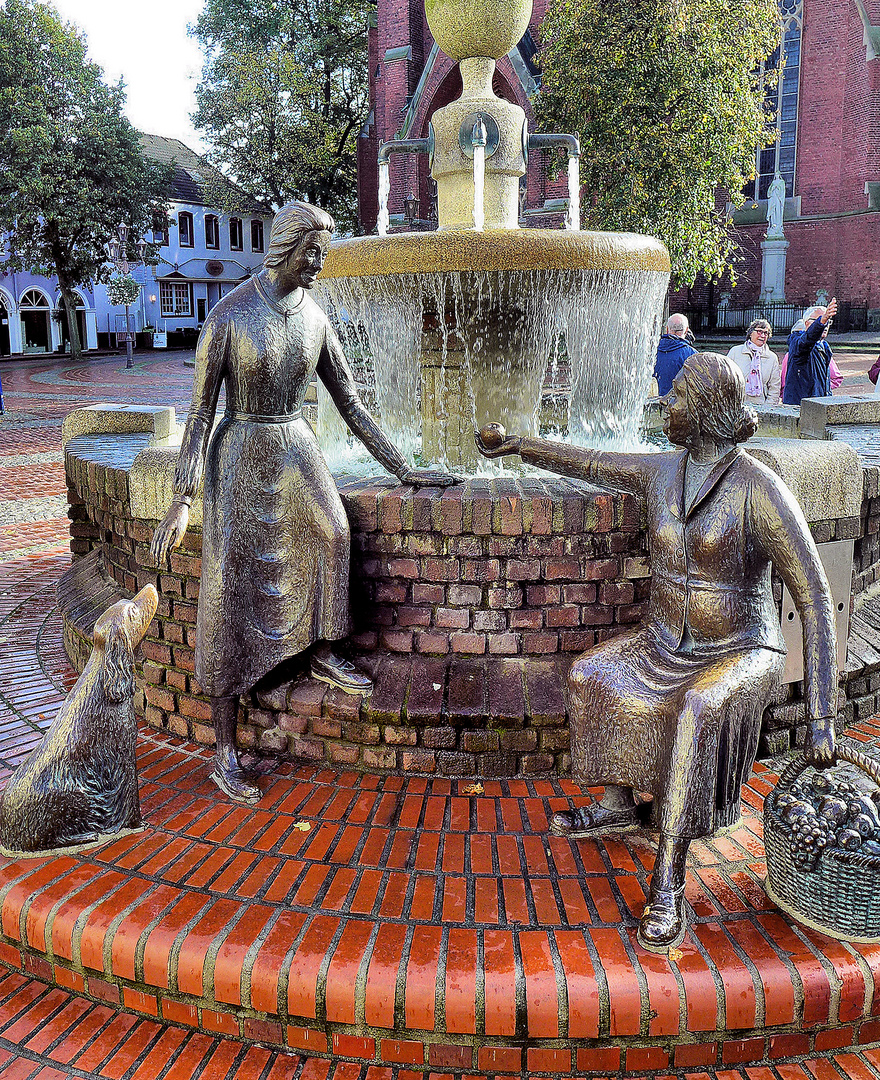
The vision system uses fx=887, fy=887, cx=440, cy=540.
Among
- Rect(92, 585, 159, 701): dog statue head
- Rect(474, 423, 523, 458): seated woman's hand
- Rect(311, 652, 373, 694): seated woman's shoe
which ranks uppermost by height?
Rect(474, 423, 523, 458): seated woman's hand

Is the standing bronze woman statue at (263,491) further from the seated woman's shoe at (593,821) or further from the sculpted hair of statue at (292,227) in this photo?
the seated woman's shoe at (593,821)

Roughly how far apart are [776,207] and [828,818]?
28.1 meters

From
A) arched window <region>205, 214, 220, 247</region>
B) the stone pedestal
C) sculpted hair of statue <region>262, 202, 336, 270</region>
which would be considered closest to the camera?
sculpted hair of statue <region>262, 202, 336, 270</region>

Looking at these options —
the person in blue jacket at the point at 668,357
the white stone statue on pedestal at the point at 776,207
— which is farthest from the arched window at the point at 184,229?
the person in blue jacket at the point at 668,357

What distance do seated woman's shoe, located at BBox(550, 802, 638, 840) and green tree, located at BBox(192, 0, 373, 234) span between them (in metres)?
29.9

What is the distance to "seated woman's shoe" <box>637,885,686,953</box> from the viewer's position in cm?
222

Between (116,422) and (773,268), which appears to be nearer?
(116,422)

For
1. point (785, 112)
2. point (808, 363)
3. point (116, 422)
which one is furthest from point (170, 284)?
point (116, 422)

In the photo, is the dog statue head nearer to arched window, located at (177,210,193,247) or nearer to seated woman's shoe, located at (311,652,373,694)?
seated woman's shoe, located at (311,652,373,694)

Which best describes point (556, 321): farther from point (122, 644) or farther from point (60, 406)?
point (60, 406)

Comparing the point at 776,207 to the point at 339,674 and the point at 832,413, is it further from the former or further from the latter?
the point at 339,674

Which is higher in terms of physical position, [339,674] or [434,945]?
[339,674]

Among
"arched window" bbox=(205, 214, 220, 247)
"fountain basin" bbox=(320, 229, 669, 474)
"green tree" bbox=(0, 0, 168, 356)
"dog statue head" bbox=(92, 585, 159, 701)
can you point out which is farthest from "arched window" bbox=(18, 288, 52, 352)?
"dog statue head" bbox=(92, 585, 159, 701)

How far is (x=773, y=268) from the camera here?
88.5 feet
